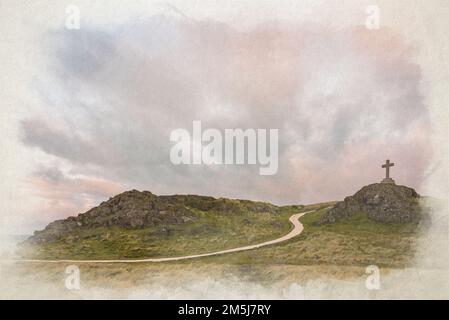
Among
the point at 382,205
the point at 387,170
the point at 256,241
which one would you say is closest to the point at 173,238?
the point at 256,241

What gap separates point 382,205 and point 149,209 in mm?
9279

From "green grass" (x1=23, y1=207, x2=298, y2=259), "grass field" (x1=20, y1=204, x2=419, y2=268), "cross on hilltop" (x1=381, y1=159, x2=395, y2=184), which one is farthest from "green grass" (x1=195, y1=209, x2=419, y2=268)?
"cross on hilltop" (x1=381, y1=159, x2=395, y2=184)

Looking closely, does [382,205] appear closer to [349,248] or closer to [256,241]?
[349,248]

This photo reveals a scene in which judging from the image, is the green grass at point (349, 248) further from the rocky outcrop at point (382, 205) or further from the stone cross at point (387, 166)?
the stone cross at point (387, 166)

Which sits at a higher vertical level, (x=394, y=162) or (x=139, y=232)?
(x=394, y=162)

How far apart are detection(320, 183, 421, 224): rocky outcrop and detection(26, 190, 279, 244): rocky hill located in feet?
8.86

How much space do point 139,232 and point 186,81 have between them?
20.8 ft

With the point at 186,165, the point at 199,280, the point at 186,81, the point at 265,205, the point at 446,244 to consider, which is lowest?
the point at 199,280

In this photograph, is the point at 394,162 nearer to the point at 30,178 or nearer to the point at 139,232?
the point at 139,232

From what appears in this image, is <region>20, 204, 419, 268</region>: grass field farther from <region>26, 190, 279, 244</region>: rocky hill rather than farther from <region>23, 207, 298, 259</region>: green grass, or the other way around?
<region>26, 190, 279, 244</region>: rocky hill

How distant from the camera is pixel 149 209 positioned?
662 inches

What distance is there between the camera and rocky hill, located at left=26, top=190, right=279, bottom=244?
16.7 m

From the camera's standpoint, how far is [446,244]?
15.9m
